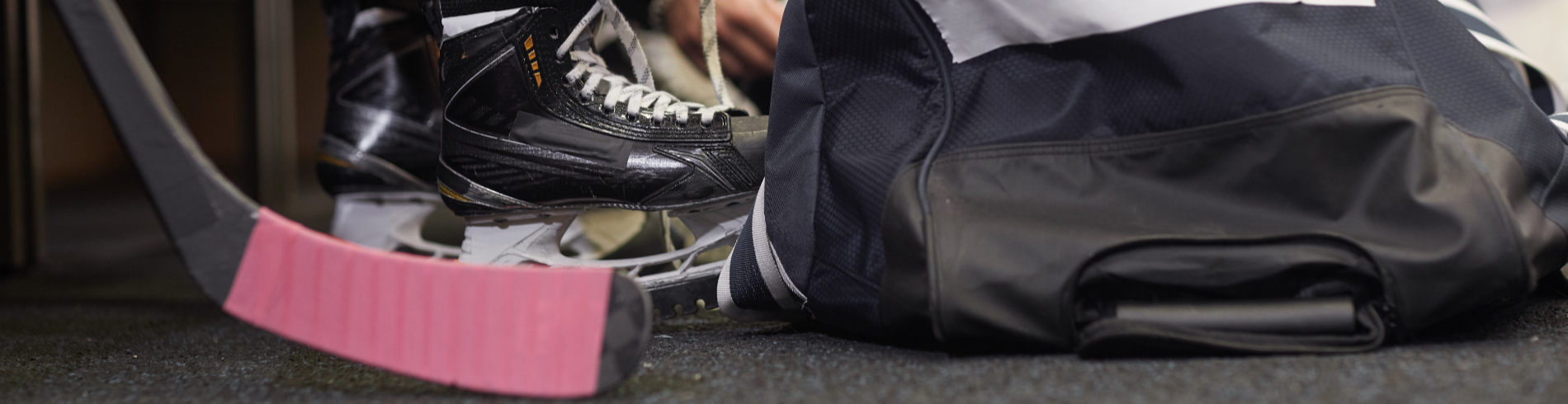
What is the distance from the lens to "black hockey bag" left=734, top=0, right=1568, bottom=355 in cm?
44

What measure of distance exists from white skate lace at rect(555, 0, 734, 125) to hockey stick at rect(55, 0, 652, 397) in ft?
1.06

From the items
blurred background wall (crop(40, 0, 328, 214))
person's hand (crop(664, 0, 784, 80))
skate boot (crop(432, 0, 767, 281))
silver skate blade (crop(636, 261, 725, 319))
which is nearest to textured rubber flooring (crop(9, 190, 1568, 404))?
silver skate blade (crop(636, 261, 725, 319))

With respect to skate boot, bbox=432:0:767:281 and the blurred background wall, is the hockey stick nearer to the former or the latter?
skate boot, bbox=432:0:767:281

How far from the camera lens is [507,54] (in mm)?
682

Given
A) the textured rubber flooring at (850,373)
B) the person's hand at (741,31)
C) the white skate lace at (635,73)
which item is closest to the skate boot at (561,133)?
the white skate lace at (635,73)

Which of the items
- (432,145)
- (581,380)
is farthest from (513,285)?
(432,145)

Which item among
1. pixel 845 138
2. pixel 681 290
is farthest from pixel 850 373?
pixel 681 290

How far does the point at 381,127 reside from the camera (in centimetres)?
95

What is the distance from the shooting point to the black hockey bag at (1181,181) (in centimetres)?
44

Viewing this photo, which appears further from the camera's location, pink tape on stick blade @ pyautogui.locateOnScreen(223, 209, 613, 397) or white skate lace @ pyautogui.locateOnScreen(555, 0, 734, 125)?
white skate lace @ pyautogui.locateOnScreen(555, 0, 734, 125)

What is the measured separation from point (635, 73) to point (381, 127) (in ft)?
1.21

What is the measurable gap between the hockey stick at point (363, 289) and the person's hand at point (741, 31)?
0.72 m

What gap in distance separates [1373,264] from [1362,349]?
0.05m

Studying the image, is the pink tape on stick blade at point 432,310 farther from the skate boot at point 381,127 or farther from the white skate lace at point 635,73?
the skate boot at point 381,127
